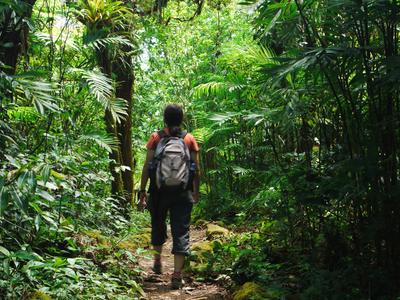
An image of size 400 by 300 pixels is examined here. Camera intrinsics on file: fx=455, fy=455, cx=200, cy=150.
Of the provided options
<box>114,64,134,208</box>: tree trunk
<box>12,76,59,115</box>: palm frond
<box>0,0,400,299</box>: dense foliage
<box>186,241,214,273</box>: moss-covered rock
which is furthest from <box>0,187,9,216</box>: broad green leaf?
<box>114,64,134,208</box>: tree trunk

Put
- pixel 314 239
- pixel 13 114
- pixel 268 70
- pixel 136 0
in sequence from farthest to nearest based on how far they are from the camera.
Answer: pixel 136 0 < pixel 314 239 < pixel 13 114 < pixel 268 70

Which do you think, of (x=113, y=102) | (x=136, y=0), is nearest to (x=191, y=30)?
(x=136, y=0)

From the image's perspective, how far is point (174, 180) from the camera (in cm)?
409

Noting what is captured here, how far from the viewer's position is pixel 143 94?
40.9ft

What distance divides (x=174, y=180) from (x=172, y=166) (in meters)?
0.13

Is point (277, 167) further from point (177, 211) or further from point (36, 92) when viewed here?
point (36, 92)

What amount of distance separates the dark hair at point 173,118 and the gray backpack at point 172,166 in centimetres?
18

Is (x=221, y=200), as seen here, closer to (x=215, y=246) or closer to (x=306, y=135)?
(x=215, y=246)

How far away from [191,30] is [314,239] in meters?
9.37

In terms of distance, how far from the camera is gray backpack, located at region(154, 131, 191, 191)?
4.10 meters

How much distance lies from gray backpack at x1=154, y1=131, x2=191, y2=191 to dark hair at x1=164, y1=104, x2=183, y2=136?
181 millimetres

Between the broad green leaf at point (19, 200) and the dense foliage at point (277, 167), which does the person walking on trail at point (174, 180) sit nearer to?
the dense foliage at point (277, 167)

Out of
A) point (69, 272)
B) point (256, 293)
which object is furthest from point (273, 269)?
point (69, 272)

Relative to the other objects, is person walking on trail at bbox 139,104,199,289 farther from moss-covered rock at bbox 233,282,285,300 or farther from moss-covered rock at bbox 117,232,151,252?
moss-covered rock at bbox 117,232,151,252
